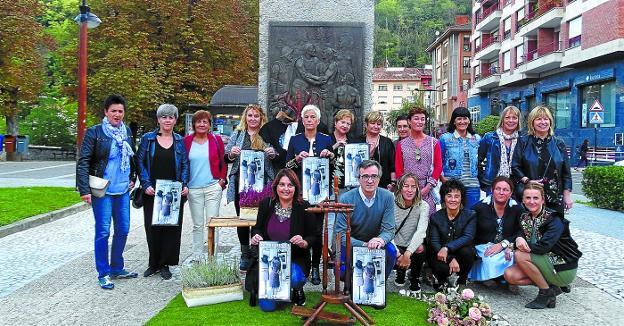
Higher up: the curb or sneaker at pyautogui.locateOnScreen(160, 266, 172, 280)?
the curb

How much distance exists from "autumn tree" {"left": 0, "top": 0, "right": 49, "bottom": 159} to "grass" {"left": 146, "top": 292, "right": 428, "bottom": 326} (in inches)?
1066

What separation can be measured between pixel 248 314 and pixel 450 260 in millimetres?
2152

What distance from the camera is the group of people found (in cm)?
545

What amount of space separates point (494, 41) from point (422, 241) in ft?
132

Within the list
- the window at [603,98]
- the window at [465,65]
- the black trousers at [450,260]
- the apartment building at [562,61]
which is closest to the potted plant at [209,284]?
the black trousers at [450,260]

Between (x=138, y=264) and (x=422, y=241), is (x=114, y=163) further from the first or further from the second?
(x=422, y=241)

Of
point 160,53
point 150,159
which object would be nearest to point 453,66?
point 160,53

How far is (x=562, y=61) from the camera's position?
29.9 m

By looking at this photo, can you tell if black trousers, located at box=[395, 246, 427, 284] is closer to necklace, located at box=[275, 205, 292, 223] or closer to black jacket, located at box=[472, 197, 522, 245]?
black jacket, located at box=[472, 197, 522, 245]

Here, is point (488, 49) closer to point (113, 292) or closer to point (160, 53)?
point (160, 53)

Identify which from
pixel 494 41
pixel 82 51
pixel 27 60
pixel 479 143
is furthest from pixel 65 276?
pixel 494 41

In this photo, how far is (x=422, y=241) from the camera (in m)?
5.86

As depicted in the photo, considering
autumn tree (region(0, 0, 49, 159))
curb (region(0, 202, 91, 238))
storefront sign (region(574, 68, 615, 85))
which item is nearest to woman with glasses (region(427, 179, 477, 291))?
curb (region(0, 202, 91, 238))

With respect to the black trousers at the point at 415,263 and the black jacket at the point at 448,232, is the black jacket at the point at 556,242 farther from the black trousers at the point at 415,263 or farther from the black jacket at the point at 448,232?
the black trousers at the point at 415,263
